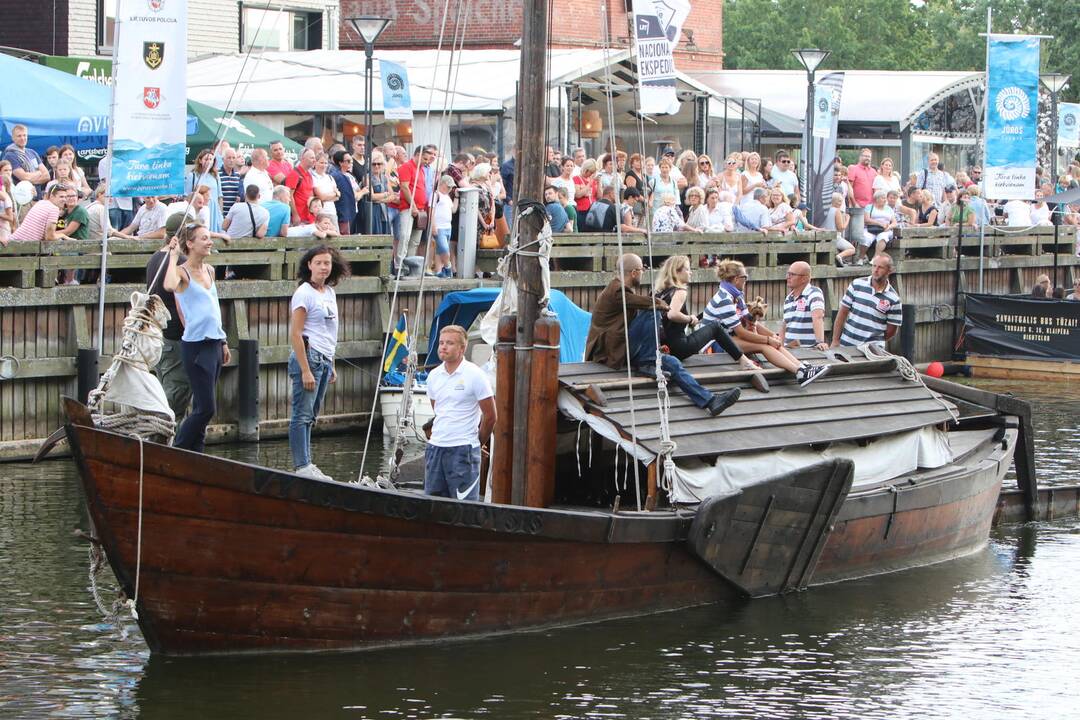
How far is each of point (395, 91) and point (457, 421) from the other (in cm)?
1132

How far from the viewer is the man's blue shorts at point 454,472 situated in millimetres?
11805

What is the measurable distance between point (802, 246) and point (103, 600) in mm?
17023

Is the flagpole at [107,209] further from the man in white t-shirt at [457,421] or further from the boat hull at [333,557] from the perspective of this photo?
the boat hull at [333,557]

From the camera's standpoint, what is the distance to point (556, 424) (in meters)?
12.1

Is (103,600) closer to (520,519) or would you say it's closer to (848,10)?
(520,519)

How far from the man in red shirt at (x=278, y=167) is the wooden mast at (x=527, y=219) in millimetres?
9799

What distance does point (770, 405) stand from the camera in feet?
43.9

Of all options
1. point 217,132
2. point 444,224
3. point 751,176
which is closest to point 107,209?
point 444,224

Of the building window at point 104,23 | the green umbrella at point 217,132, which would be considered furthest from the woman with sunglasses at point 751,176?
the building window at point 104,23

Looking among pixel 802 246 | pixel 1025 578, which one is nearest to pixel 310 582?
pixel 1025 578

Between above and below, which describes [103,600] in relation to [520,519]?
below

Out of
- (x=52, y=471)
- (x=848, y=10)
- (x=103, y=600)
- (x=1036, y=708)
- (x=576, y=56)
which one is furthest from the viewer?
→ (x=848, y=10)

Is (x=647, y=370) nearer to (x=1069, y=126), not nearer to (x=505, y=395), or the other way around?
(x=505, y=395)

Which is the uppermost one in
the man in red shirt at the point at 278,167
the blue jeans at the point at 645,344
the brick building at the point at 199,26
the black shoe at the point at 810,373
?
the brick building at the point at 199,26
